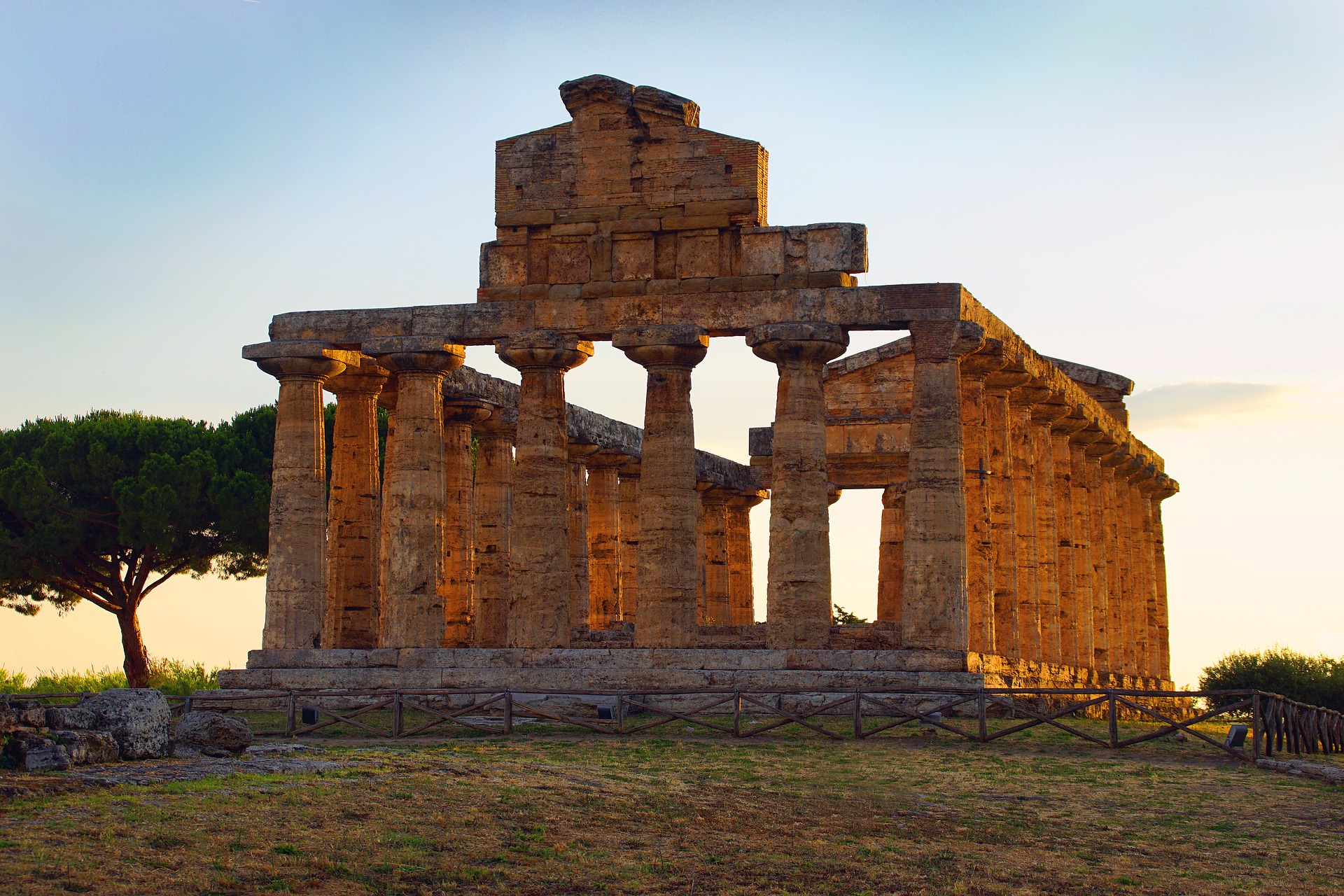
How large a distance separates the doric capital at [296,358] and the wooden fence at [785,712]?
6.74 meters

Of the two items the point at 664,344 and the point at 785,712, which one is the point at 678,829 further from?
the point at 664,344

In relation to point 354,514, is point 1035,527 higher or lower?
lower

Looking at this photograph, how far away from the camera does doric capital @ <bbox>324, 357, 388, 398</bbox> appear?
36062 mm

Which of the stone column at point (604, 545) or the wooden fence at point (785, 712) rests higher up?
the stone column at point (604, 545)

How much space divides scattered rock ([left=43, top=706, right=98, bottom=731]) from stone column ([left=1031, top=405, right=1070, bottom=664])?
25.0m

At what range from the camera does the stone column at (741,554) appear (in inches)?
2120

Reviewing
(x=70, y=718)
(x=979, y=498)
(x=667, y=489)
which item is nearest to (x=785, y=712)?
(x=667, y=489)

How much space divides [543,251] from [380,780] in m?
17.1

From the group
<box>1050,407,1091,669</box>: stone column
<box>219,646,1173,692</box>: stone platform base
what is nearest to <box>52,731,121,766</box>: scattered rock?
<box>219,646,1173,692</box>: stone platform base

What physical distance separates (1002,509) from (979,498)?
2890 mm

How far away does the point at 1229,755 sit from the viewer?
24.3m

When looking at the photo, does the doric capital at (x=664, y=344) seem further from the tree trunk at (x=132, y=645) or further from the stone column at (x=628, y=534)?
the tree trunk at (x=132, y=645)

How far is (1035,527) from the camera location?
37.2 meters

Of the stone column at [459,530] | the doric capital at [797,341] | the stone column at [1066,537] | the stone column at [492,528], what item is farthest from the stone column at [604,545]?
the doric capital at [797,341]
